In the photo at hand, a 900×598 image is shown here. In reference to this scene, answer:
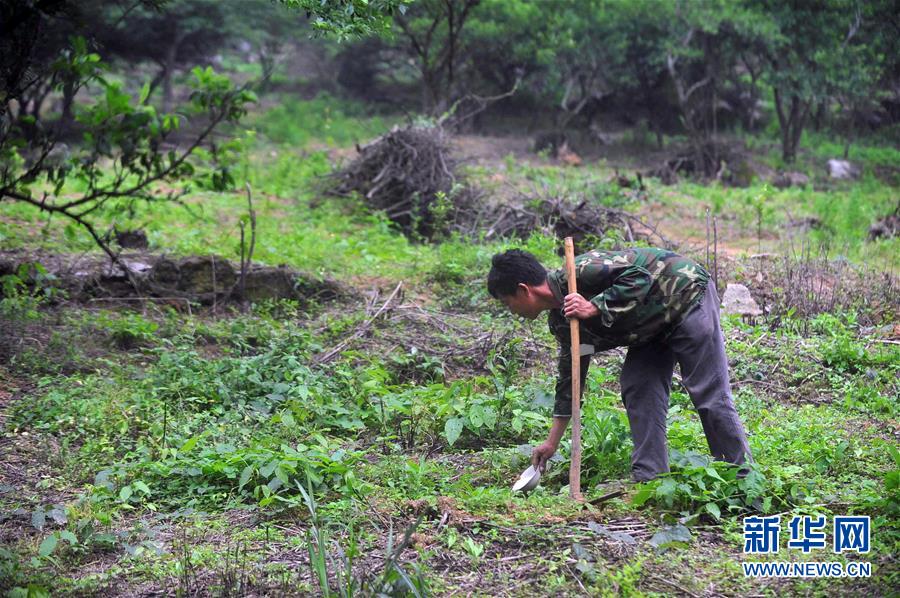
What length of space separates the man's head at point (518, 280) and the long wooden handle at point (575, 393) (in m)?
0.13

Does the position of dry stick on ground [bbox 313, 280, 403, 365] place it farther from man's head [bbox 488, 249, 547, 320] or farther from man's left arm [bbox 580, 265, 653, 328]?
man's left arm [bbox 580, 265, 653, 328]

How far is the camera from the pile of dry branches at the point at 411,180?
10445 mm

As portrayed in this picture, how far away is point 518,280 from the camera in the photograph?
12.9 ft

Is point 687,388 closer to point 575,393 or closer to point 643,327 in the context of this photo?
point 643,327

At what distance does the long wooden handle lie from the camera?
3986mm

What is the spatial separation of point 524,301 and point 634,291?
0.48 meters

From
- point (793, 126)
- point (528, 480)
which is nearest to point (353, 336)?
point (528, 480)

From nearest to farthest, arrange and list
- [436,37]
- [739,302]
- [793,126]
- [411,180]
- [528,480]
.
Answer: [528,480], [739,302], [411,180], [793,126], [436,37]

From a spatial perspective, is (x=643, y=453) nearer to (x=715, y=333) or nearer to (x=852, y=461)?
Result: (x=715, y=333)

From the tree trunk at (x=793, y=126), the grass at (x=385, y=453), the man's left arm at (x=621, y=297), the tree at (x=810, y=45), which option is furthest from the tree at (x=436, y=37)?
the man's left arm at (x=621, y=297)

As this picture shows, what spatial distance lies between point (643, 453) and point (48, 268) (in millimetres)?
5483

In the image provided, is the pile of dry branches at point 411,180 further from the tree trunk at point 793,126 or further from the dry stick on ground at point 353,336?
the tree trunk at point 793,126

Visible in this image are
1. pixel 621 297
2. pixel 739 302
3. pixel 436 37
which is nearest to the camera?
pixel 621 297

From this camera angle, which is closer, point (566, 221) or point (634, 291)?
point (634, 291)
